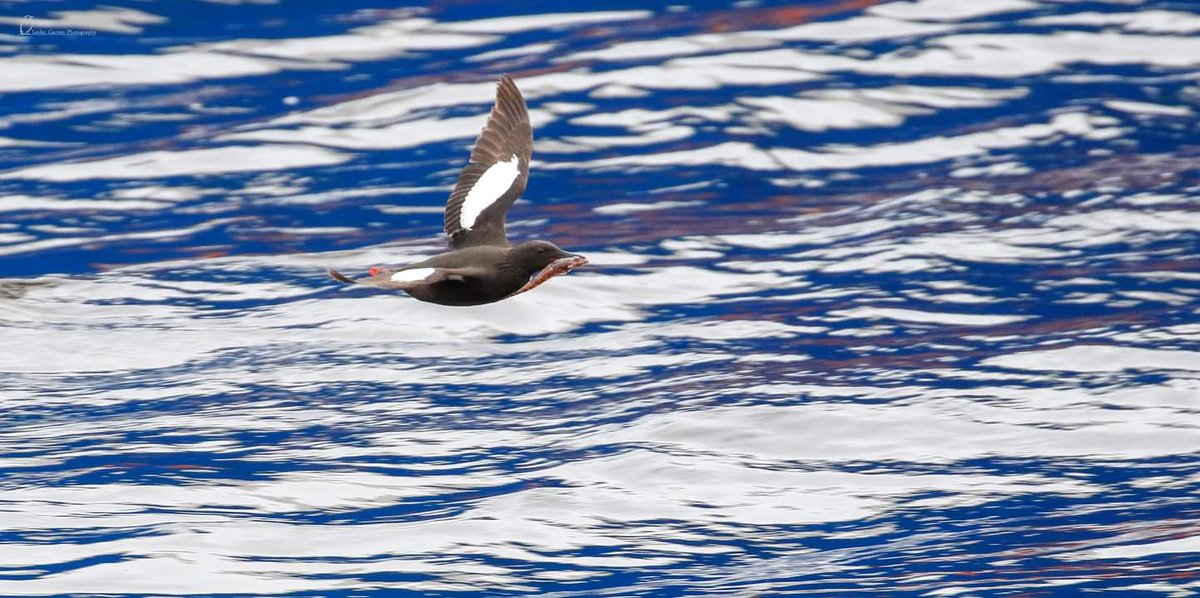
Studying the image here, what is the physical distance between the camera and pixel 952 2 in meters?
14.7

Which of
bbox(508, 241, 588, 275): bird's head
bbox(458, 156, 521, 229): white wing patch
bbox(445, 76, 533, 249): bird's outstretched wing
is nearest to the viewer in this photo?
bbox(508, 241, 588, 275): bird's head

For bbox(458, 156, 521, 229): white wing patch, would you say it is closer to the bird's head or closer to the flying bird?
the flying bird

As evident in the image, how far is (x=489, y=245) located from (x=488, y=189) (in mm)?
569

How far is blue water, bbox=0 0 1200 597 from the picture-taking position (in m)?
7.00

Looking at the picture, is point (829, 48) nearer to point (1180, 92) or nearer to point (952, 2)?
point (952, 2)

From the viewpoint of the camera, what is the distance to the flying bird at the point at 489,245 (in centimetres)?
609

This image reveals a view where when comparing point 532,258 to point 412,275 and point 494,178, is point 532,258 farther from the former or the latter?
point 494,178

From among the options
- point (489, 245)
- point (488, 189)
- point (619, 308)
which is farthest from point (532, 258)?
point (619, 308)

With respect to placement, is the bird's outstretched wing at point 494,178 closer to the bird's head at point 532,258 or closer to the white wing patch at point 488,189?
the white wing patch at point 488,189

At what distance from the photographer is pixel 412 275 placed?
6016 millimetres

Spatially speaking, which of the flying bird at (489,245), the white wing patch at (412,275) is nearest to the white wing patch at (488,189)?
the flying bird at (489,245)

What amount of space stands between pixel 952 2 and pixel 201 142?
5.89 m

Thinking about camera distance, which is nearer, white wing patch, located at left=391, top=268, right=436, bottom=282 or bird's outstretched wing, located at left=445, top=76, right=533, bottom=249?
white wing patch, located at left=391, top=268, right=436, bottom=282

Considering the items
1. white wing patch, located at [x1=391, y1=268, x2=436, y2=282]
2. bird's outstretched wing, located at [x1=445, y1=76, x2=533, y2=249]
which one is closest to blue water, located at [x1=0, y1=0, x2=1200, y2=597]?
bird's outstretched wing, located at [x1=445, y1=76, x2=533, y2=249]
